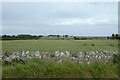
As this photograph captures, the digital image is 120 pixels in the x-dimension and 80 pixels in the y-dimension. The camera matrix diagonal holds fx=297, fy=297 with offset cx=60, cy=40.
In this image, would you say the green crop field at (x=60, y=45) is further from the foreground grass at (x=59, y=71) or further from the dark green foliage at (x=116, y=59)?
the foreground grass at (x=59, y=71)

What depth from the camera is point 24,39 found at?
46.3 ft

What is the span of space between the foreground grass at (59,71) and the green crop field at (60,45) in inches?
120

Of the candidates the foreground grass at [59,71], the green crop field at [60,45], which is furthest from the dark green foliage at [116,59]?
the green crop field at [60,45]

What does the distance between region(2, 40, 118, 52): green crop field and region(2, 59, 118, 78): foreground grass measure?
9.96ft

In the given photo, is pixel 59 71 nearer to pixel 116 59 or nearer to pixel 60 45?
pixel 116 59

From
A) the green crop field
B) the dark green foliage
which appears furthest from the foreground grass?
the green crop field

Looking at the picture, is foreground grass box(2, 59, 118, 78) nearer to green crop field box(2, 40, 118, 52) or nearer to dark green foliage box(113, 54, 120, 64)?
dark green foliage box(113, 54, 120, 64)

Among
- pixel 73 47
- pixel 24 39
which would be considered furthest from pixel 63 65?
pixel 24 39

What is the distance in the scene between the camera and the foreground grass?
29.7 ft

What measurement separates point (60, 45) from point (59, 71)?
4.32 metres

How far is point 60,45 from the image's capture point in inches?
529

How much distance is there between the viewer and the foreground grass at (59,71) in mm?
9047

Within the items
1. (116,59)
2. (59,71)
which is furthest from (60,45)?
(59,71)

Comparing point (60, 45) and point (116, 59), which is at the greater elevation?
point (60, 45)
